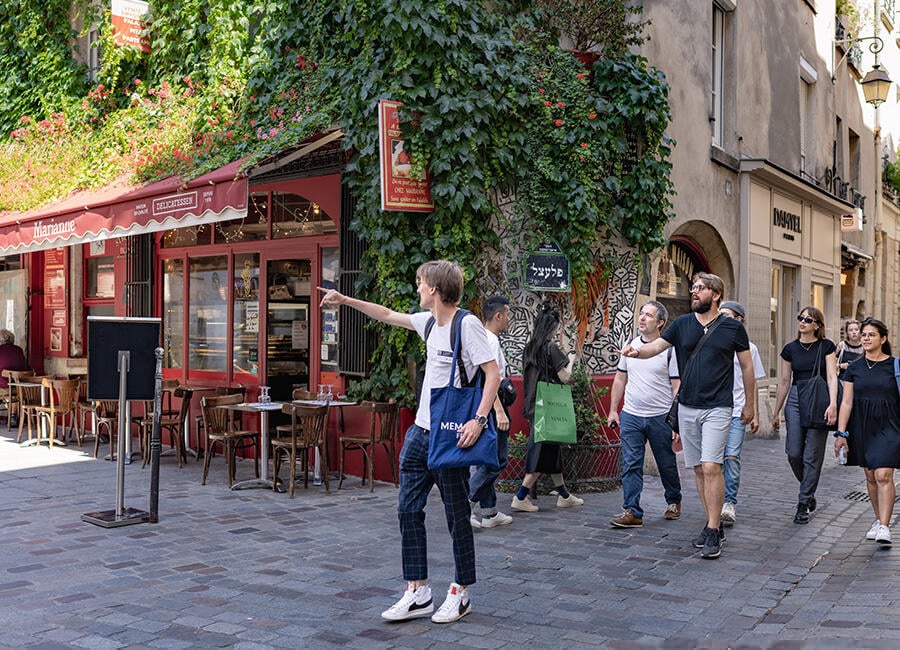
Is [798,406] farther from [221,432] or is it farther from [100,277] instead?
[100,277]

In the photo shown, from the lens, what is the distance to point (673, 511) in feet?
24.9

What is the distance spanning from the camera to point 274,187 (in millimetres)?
10406

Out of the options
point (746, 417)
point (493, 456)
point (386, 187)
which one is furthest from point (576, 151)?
point (493, 456)

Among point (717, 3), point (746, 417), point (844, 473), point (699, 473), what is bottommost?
point (844, 473)

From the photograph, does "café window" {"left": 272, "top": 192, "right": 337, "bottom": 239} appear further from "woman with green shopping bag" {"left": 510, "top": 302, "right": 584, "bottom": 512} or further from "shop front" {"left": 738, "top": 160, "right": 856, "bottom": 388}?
"shop front" {"left": 738, "top": 160, "right": 856, "bottom": 388}

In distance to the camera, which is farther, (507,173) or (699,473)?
(507,173)

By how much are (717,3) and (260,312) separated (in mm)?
7988

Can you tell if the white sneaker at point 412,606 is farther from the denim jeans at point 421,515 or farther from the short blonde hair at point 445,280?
the short blonde hair at point 445,280

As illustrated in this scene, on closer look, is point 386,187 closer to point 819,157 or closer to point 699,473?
point 699,473

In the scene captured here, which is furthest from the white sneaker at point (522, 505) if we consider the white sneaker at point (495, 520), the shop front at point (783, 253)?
the shop front at point (783, 253)

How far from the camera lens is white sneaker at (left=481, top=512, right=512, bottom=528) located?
721 centimetres

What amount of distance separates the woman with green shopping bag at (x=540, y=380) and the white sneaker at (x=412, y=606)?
2.85m

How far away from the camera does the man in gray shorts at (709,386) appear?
6.29 metres

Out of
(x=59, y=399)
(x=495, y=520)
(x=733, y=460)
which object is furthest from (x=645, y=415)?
(x=59, y=399)
